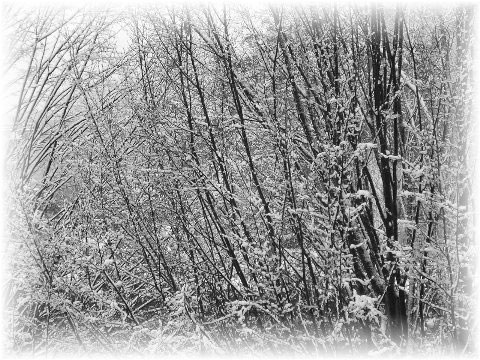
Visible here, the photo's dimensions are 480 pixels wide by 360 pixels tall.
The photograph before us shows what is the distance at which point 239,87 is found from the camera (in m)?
3.29

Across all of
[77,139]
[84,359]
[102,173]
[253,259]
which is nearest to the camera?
[84,359]

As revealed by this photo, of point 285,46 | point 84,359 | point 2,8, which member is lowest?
point 84,359

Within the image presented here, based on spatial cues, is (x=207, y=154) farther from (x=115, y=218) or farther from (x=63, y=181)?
(x=63, y=181)

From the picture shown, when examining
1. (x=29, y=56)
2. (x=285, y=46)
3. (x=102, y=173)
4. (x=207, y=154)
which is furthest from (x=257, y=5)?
(x=29, y=56)

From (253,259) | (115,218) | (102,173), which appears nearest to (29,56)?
(102,173)

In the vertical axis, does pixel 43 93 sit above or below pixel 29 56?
below

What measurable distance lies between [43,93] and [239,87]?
3554 millimetres

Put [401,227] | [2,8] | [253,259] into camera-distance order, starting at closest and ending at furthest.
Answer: [253,259] < [401,227] < [2,8]

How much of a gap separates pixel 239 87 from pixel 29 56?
353 cm

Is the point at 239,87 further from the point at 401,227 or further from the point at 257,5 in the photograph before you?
the point at 401,227

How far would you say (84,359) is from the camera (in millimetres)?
2656

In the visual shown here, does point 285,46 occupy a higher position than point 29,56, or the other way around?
point 29,56

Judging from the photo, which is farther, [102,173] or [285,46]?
[102,173]

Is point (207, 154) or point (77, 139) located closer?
point (207, 154)
